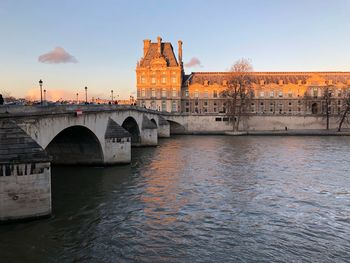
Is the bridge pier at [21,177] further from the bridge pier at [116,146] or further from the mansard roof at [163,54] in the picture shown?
the mansard roof at [163,54]

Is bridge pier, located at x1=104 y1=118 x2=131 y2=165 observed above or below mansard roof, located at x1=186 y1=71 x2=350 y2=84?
below

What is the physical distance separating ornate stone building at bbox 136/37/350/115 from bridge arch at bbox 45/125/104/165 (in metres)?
69.6

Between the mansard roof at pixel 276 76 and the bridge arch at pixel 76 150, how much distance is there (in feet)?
244

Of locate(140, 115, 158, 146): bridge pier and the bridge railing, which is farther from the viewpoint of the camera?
locate(140, 115, 158, 146): bridge pier

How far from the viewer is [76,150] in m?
34.7

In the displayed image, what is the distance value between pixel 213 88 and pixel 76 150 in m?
74.6

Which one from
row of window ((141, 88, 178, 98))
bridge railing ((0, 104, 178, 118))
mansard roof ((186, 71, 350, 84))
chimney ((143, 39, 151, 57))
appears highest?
chimney ((143, 39, 151, 57))

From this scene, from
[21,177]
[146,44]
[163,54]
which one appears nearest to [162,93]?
[163,54]

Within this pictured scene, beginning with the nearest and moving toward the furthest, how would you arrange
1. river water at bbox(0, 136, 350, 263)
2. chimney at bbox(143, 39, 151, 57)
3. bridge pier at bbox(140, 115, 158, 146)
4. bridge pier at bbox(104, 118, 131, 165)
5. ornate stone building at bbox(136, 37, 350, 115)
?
1. river water at bbox(0, 136, 350, 263)
2. bridge pier at bbox(104, 118, 131, 165)
3. bridge pier at bbox(140, 115, 158, 146)
4. ornate stone building at bbox(136, 37, 350, 115)
5. chimney at bbox(143, 39, 151, 57)

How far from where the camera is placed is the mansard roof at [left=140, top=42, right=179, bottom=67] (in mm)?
105119

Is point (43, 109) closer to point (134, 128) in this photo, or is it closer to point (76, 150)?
point (76, 150)

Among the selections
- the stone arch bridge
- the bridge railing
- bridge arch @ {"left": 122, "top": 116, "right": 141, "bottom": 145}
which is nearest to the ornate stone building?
bridge arch @ {"left": 122, "top": 116, "right": 141, "bottom": 145}

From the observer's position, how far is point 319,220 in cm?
1920

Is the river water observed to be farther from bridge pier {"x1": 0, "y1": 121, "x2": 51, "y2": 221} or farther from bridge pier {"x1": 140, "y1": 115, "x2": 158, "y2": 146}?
bridge pier {"x1": 140, "y1": 115, "x2": 158, "y2": 146}
